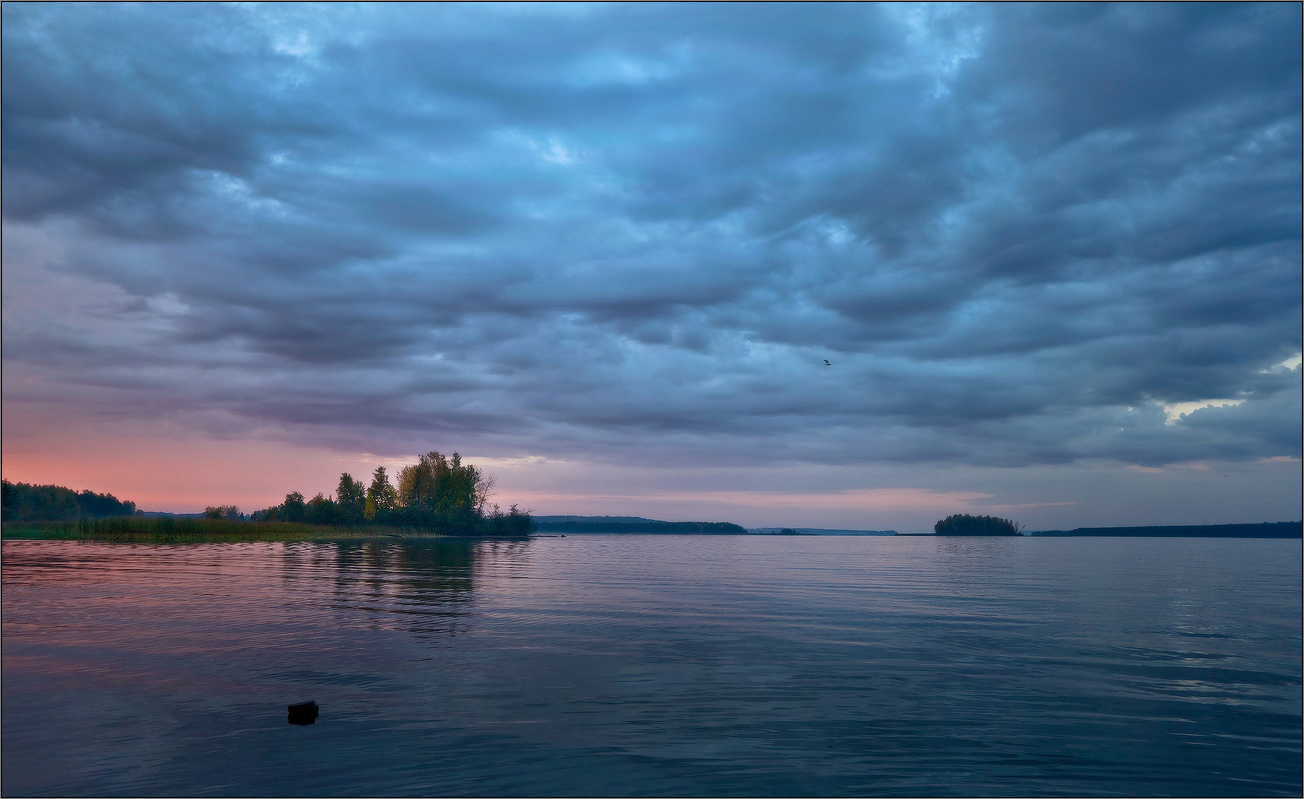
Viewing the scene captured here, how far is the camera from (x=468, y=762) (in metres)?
14.0

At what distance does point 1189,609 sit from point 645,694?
3877cm

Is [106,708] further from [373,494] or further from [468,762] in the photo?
[373,494]

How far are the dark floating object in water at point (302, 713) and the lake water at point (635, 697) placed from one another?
1.06 ft

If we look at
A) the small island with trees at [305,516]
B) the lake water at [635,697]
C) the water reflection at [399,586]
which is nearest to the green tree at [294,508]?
the small island with trees at [305,516]

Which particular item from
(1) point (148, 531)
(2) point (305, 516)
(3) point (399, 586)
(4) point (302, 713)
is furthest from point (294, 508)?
(4) point (302, 713)

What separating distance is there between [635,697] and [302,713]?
27.7 ft

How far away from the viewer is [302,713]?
15.9 metres

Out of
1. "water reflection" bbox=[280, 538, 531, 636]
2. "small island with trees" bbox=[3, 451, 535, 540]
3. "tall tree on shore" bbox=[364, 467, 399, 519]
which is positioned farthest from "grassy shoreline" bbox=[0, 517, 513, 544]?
"tall tree on shore" bbox=[364, 467, 399, 519]

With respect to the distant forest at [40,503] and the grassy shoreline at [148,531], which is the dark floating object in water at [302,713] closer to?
the grassy shoreline at [148,531]

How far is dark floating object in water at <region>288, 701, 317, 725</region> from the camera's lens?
1583 cm

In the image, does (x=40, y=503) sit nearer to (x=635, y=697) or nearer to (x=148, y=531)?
(x=148, y=531)

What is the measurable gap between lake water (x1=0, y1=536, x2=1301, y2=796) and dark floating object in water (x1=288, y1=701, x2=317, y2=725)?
0.32m

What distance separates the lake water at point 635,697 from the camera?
13695mm

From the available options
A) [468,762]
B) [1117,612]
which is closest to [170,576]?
[468,762]
